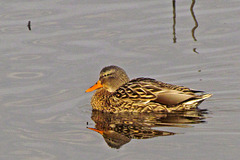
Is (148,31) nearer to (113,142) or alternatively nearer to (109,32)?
(109,32)

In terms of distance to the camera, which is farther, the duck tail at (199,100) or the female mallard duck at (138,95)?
the female mallard duck at (138,95)

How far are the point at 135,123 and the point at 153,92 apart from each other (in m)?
1.02

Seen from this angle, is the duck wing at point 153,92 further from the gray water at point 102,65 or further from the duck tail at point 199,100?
the gray water at point 102,65

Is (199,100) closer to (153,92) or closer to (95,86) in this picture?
(153,92)

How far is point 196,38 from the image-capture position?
1686cm

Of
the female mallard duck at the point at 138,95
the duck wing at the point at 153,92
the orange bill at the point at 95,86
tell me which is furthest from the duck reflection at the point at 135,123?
the orange bill at the point at 95,86

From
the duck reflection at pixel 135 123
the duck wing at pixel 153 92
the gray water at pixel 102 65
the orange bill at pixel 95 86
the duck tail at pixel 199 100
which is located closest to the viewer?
the gray water at pixel 102 65

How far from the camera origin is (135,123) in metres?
12.6

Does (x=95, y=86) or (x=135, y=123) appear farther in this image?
(x=95, y=86)

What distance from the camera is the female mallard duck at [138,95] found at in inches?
516

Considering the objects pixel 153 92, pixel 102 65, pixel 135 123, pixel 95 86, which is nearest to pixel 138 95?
pixel 153 92

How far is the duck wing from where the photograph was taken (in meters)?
13.1

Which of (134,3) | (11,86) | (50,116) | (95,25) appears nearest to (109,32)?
(95,25)

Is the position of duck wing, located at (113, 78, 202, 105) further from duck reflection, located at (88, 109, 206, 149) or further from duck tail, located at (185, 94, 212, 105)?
duck reflection, located at (88, 109, 206, 149)
